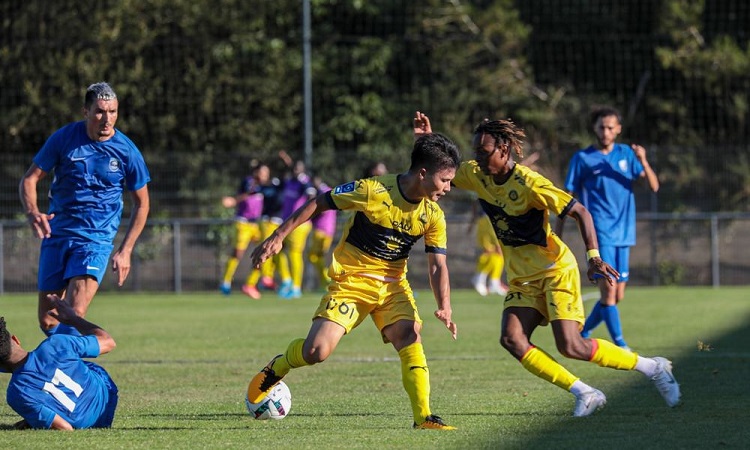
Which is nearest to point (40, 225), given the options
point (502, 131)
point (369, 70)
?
point (502, 131)

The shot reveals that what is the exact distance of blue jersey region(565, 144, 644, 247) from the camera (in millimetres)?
11562

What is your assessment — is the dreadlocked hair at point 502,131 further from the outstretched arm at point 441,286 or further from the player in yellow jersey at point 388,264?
the outstretched arm at point 441,286

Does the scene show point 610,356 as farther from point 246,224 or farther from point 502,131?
point 246,224

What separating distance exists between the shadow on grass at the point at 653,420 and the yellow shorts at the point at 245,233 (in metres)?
13.4

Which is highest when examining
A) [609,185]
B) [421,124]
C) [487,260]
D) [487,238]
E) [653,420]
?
[421,124]

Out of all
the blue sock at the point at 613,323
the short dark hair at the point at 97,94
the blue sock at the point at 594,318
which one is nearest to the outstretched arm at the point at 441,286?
the short dark hair at the point at 97,94

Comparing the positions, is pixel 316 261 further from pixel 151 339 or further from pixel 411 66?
pixel 411 66

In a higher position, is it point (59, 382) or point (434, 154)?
point (434, 154)

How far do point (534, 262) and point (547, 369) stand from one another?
698 millimetres

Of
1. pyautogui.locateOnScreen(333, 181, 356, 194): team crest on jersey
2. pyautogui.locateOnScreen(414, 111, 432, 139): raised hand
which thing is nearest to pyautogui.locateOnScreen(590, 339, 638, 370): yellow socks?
pyautogui.locateOnScreen(414, 111, 432, 139): raised hand

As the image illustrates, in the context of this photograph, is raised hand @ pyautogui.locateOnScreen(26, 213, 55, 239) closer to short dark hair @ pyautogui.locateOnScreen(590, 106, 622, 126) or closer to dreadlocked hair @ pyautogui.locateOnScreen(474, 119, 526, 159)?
dreadlocked hair @ pyautogui.locateOnScreen(474, 119, 526, 159)

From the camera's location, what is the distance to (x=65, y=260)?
8.56 m

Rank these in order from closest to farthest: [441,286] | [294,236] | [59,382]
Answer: [59,382] < [441,286] < [294,236]

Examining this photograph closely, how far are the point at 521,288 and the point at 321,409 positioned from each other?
1.51 m
